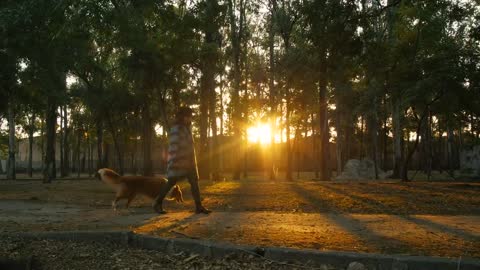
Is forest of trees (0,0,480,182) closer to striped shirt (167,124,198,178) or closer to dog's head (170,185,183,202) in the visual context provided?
striped shirt (167,124,198,178)

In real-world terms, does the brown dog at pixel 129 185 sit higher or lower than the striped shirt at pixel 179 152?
lower

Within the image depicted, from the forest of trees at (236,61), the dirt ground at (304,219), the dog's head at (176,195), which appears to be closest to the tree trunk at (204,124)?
the forest of trees at (236,61)

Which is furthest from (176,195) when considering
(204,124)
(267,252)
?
(204,124)

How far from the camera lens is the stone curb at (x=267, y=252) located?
4945mm

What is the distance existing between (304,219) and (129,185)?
13.4 feet

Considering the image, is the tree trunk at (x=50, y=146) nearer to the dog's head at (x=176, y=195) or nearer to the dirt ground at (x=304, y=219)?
the dirt ground at (x=304, y=219)

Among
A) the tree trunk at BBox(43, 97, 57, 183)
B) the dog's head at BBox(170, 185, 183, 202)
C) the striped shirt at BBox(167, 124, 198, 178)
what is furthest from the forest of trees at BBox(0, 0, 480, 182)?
the dog's head at BBox(170, 185, 183, 202)

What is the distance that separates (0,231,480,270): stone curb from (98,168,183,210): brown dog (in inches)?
124

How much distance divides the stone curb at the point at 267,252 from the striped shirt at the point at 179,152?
2317 millimetres

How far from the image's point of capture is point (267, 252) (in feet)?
18.8

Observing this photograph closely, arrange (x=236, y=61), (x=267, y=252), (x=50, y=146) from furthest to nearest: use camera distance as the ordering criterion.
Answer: (x=236, y=61) → (x=50, y=146) → (x=267, y=252)

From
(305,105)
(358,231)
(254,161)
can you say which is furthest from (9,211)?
(254,161)

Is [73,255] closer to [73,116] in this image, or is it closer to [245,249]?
[245,249]

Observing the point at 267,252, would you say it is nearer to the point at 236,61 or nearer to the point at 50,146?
the point at 50,146
